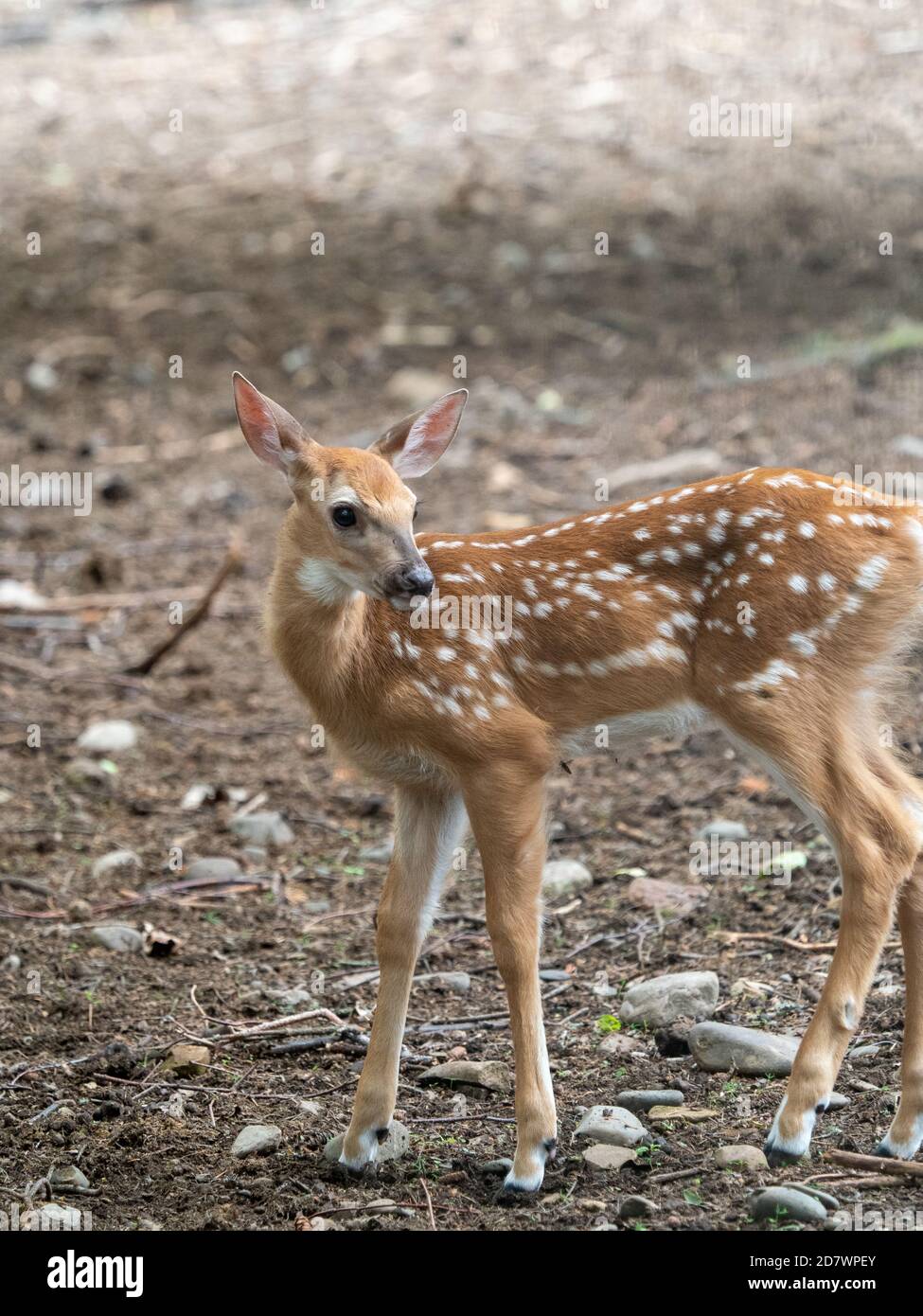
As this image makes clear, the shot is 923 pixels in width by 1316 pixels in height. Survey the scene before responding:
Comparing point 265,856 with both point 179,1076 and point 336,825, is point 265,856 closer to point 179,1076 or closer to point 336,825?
point 336,825

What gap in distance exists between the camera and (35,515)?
35.3ft

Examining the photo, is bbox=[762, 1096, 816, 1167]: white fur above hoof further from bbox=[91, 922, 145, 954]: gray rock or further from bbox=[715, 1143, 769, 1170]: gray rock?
bbox=[91, 922, 145, 954]: gray rock

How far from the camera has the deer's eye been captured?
461cm

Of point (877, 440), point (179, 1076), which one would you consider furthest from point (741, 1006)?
point (877, 440)

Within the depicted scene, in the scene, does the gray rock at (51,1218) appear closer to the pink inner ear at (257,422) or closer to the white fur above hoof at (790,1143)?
the white fur above hoof at (790,1143)

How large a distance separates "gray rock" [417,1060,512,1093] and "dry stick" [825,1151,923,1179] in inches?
44.6

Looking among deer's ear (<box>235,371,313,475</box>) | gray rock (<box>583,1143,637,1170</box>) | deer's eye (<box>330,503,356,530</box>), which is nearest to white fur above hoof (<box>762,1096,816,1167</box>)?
gray rock (<box>583,1143,637,1170</box>)

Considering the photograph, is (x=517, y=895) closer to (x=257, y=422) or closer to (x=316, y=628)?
(x=316, y=628)

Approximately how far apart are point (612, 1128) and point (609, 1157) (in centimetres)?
12

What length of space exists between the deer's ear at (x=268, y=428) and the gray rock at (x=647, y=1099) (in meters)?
2.15

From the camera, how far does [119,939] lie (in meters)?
6.05

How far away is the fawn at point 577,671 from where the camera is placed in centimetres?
438

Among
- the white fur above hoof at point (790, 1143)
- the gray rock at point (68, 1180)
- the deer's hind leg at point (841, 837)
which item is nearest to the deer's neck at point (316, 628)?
the deer's hind leg at point (841, 837)

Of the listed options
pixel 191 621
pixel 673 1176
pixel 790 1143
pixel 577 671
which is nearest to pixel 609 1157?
pixel 673 1176
